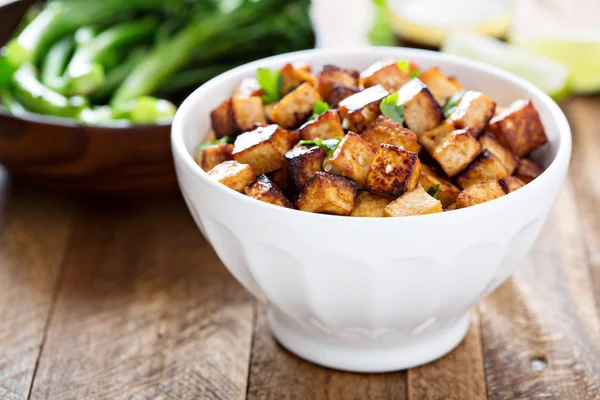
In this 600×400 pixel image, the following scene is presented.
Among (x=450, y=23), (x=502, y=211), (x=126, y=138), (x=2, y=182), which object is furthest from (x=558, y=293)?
(x=2, y=182)

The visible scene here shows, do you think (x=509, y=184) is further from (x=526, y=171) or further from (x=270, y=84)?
(x=270, y=84)

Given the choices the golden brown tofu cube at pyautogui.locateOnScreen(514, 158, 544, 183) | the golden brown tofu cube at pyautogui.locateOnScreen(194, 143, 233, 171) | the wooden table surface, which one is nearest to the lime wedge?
the wooden table surface

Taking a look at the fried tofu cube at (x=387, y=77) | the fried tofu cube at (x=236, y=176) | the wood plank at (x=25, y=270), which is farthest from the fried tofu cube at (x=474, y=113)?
the wood plank at (x=25, y=270)

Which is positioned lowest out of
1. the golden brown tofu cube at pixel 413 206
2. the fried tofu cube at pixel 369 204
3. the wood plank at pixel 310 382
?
the wood plank at pixel 310 382

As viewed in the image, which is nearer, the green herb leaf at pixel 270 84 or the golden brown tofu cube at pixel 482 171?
the golden brown tofu cube at pixel 482 171

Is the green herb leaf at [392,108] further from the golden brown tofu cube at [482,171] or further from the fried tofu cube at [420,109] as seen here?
the golden brown tofu cube at [482,171]

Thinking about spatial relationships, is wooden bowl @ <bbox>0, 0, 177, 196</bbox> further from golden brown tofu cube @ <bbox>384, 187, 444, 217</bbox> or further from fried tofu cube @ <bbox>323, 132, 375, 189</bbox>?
golden brown tofu cube @ <bbox>384, 187, 444, 217</bbox>
